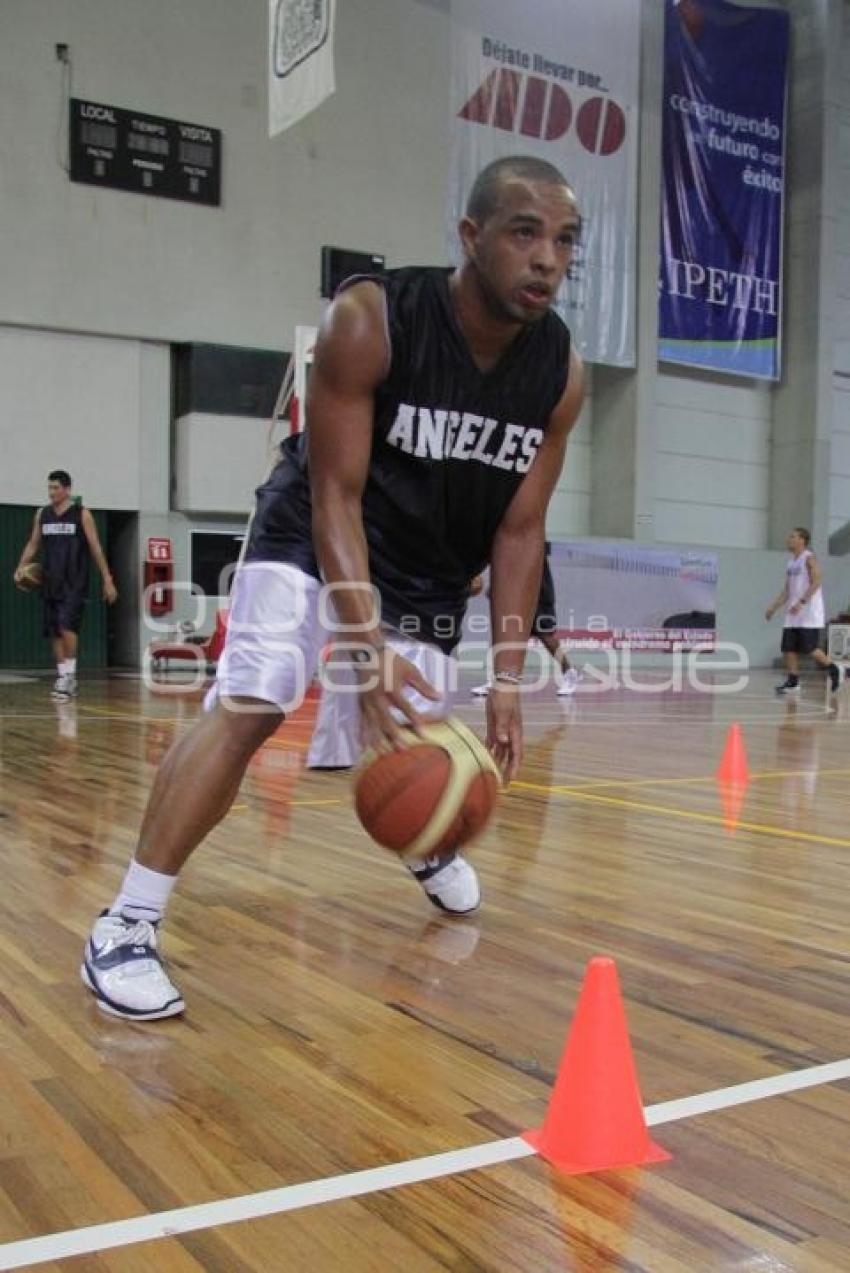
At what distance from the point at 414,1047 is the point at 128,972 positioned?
57cm

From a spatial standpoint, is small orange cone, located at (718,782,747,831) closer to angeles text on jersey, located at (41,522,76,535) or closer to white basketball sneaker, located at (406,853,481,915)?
white basketball sneaker, located at (406,853,481,915)

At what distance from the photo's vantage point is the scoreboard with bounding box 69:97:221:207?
44.7ft

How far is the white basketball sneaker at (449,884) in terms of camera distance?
2.95 meters

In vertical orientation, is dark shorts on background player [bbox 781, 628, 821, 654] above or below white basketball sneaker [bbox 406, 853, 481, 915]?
above

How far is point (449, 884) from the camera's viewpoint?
2.96 m

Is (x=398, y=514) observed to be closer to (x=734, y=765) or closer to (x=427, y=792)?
(x=427, y=792)

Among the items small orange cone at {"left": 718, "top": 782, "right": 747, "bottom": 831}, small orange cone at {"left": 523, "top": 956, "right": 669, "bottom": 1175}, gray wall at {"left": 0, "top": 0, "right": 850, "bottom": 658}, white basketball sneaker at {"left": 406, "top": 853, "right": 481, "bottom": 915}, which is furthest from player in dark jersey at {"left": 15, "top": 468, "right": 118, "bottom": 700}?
small orange cone at {"left": 523, "top": 956, "right": 669, "bottom": 1175}

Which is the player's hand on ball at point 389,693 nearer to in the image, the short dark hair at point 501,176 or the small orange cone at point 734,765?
the short dark hair at point 501,176

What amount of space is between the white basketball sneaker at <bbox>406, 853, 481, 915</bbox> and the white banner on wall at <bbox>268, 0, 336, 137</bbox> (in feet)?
27.0

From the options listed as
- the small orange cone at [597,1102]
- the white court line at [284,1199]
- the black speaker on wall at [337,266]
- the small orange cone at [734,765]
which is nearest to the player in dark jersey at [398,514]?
the small orange cone at [597,1102]

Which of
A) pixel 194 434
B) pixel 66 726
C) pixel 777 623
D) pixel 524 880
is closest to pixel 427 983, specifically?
pixel 524 880

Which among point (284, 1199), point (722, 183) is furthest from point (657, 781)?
point (722, 183)

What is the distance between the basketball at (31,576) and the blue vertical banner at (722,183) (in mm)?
10570

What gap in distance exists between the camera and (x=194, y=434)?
14328 mm
